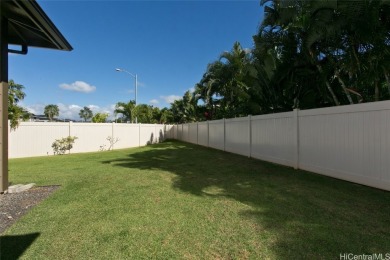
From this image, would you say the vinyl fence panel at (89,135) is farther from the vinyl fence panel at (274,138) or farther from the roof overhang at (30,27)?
the vinyl fence panel at (274,138)

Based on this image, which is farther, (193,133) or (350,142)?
(193,133)

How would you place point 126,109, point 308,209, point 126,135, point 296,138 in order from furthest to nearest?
1. point 126,109
2. point 126,135
3. point 296,138
4. point 308,209

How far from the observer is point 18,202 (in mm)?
4871

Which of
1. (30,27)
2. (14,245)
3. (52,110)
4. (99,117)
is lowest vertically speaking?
(14,245)

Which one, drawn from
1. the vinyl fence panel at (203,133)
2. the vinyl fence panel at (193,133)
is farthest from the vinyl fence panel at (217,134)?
the vinyl fence panel at (193,133)

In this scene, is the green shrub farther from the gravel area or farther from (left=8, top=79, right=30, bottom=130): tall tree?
the gravel area

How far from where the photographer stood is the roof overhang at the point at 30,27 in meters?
4.75

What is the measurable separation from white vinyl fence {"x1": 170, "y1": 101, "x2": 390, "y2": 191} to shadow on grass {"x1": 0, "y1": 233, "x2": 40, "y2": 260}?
619 cm

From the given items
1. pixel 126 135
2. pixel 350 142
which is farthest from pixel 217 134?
pixel 350 142

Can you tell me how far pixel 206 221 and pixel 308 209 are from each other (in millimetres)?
1801

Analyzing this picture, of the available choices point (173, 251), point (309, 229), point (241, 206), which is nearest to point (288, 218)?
point (309, 229)

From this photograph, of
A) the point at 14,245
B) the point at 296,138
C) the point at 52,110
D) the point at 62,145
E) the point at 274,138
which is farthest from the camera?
the point at 52,110

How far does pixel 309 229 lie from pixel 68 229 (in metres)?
3.38

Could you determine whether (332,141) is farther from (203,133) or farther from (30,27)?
(203,133)
